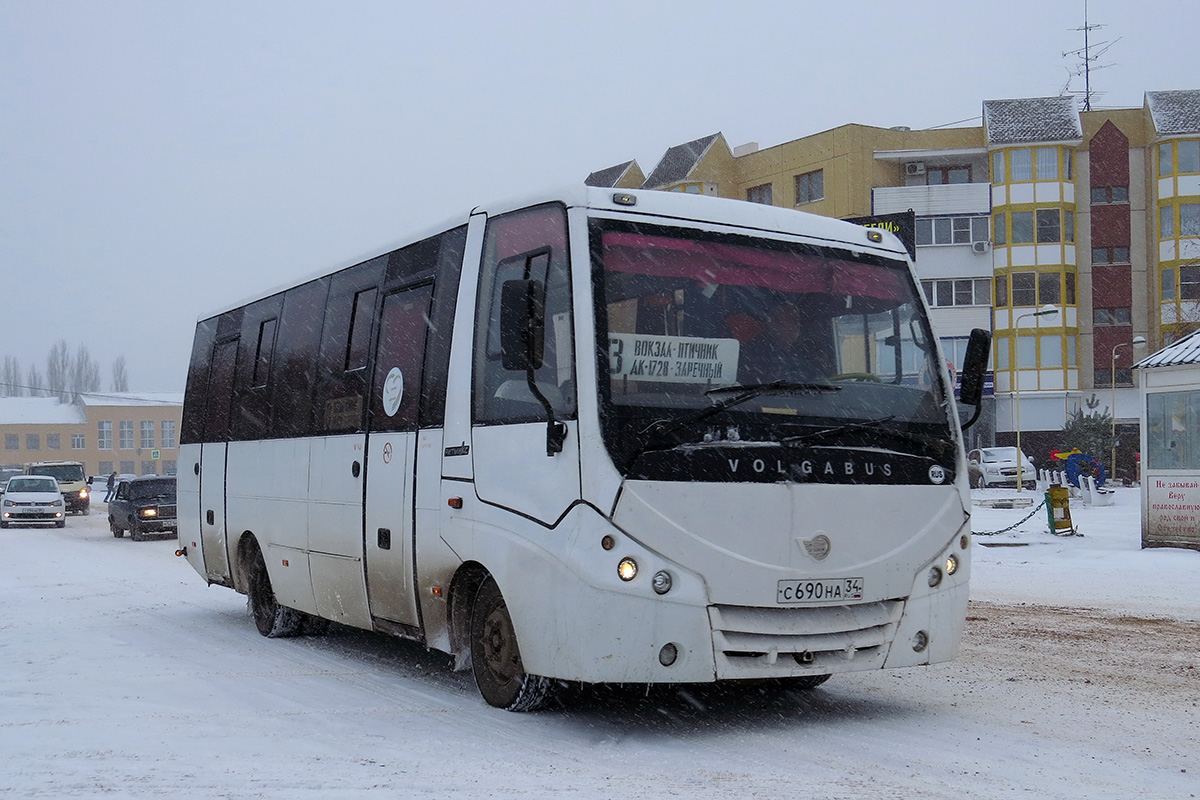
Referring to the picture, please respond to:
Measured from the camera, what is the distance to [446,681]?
30.9 feet

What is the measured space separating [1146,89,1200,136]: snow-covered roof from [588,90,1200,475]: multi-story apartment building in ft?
0.23

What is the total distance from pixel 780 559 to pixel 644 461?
908mm

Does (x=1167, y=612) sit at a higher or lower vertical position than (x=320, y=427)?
lower

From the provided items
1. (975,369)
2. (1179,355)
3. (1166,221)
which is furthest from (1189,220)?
(975,369)

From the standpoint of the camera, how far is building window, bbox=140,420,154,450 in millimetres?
120375

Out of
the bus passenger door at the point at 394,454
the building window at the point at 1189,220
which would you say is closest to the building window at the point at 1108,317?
the building window at the point at 1189,220

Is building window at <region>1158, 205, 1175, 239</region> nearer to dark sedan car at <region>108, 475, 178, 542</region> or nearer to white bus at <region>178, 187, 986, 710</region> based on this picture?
dark sedan car at <region>108, 475, 178, 542</region>

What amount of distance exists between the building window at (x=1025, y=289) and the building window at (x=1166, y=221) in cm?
642

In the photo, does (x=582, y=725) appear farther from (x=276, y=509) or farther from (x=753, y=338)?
(x=276, y=509)

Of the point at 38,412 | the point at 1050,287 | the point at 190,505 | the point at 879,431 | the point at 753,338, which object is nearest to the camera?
the point at 753,338

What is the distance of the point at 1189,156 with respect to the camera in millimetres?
61312

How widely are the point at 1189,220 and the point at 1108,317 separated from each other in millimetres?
5440

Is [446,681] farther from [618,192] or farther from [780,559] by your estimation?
[618,192]

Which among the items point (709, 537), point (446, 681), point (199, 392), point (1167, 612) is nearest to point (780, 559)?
point (709, 537)
